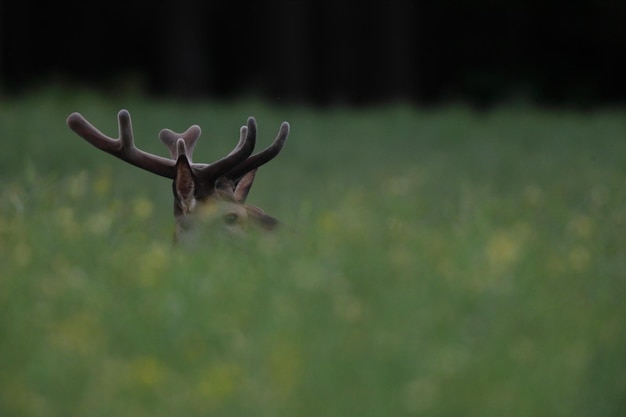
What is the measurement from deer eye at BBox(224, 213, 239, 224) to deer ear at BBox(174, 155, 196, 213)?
32 cm

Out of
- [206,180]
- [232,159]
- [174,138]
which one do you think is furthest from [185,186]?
[174,138]

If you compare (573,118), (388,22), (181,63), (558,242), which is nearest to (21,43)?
(181,63)

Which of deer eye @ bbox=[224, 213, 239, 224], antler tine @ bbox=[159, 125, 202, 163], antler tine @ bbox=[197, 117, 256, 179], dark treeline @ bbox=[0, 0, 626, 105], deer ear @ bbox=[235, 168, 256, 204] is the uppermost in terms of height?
antler tine @ bbox=[197, 117, 256, 179]

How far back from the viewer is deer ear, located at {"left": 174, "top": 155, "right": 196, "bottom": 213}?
271 inches

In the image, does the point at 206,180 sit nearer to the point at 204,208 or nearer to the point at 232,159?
the point at 232,159

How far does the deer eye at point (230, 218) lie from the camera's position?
668 cm

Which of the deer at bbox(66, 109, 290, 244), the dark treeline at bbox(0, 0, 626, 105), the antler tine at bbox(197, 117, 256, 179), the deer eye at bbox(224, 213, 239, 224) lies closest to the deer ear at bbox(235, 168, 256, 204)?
the deer at bbox(66, 109, 290, 244)

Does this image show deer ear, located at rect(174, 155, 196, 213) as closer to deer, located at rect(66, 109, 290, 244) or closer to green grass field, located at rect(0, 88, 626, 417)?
deer, located at rect(66, 109, 290, 244)

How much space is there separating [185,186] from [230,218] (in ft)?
1.28

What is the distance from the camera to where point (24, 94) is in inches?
891

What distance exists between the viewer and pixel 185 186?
694 cm

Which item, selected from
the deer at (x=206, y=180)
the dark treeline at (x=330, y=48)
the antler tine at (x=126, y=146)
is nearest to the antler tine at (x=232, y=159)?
the deer at (x=206, y=180)

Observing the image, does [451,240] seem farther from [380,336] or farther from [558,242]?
[380,336]

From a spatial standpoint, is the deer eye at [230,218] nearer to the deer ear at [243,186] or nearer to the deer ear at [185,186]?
the deer ear at [185,186]
